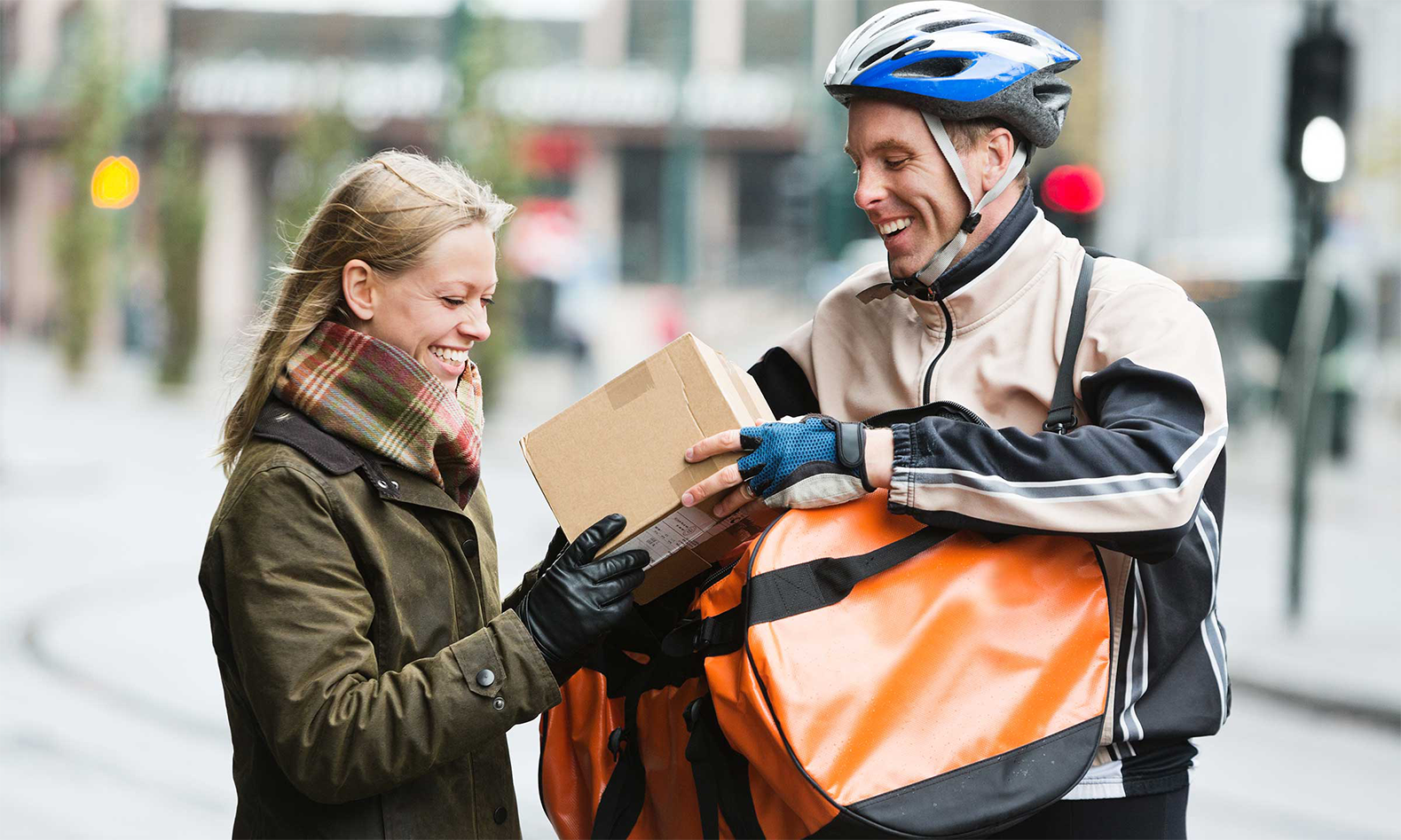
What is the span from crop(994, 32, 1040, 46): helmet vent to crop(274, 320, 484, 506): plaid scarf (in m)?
0.97

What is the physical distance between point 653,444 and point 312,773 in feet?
2.13

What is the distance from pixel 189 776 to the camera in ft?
19.8

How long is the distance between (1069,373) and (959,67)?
46cm

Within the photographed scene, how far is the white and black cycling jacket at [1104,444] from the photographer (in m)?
1.97

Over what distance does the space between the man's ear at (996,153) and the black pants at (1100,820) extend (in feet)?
2.91

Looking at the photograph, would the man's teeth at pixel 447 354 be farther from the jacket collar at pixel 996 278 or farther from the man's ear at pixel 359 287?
the jacket collar at pixel 996 278

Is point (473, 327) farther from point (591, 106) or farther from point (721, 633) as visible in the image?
point (591, 106)

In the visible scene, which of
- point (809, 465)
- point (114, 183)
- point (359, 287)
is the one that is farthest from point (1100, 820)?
point (114, 183)

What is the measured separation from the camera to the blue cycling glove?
2078mm

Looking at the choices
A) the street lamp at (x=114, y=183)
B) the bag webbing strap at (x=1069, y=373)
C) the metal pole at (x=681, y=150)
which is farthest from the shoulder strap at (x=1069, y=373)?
the street lamp at (x=114, y=183)

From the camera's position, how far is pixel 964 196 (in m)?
2.26

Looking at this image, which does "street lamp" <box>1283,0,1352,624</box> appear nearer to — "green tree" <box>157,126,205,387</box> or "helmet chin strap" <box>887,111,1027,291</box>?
"helmet chin strap" <box>887,111,1027,291</box>

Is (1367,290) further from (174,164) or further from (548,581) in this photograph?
(548,581)

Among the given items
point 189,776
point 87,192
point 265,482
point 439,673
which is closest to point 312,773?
point 439,673
